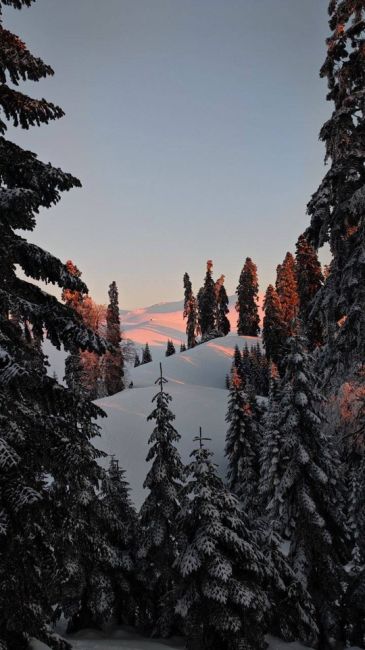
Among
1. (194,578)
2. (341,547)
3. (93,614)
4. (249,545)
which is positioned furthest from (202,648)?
(341,547)

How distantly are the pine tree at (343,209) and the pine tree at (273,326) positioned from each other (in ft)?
166

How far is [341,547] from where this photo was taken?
16.6 meters

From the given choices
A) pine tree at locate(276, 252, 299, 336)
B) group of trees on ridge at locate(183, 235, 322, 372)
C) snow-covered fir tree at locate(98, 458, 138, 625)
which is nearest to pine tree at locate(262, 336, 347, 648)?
snow-covered fir tree at locate(98, 458, 138, 625)

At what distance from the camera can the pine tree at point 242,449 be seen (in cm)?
3488

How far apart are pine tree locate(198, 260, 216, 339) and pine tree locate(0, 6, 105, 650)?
83062 mm

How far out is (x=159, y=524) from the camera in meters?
16.7

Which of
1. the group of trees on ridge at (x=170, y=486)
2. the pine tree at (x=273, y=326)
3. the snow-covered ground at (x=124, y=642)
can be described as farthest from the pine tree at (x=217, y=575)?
the pine tree at (x=273, y=326)

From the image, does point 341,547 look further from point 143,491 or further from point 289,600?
point 143,491

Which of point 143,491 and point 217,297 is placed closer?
Answer: point 143,491

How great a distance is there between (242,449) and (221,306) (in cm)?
6135

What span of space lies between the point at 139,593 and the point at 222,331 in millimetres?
80976

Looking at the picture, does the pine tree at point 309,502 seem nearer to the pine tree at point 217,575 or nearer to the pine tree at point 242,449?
the pine tree at point 217,575

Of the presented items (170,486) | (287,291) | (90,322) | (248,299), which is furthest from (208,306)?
(170,486)

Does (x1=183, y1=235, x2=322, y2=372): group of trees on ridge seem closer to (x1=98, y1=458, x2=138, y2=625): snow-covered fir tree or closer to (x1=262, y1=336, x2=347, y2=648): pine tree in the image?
(x1=262, y1=336, x2=347, y2=648): pine tree
